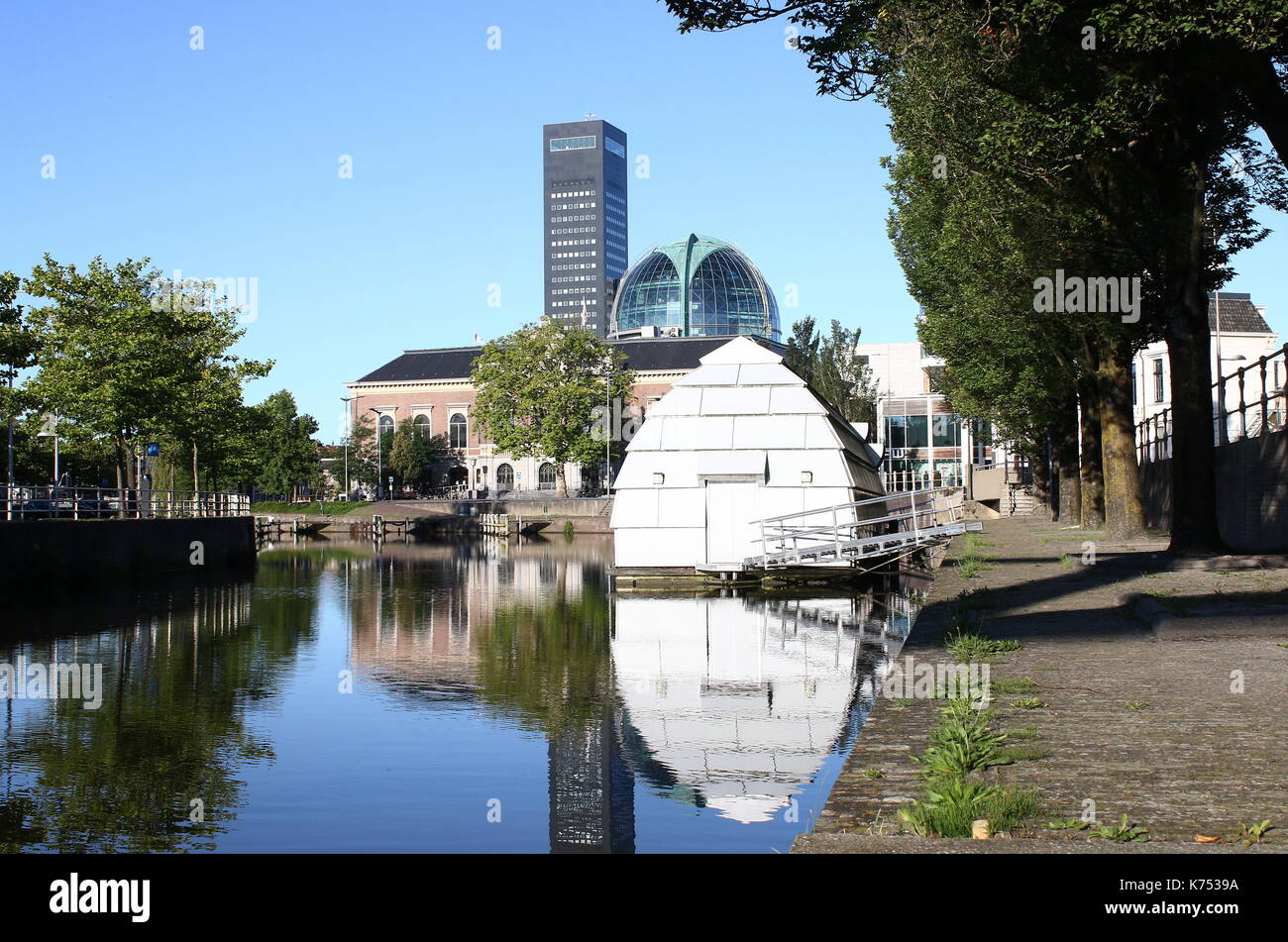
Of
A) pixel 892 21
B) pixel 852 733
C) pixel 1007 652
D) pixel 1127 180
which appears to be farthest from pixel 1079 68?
pixel 852 733

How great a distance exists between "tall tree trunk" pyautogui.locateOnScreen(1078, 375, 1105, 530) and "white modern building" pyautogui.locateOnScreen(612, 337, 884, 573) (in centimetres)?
1230

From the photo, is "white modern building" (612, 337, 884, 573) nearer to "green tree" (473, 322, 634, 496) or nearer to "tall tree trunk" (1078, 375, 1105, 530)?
"tall tree trunk" (1078, 375, 1105, 530)

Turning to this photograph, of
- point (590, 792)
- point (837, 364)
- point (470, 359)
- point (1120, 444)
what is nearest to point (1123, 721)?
point (590, 792)

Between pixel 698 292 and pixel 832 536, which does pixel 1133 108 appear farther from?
pixel 698 292

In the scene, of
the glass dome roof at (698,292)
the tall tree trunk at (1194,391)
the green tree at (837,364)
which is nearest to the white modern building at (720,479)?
the tall tree trunk at (1194,391)

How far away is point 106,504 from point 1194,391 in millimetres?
35056

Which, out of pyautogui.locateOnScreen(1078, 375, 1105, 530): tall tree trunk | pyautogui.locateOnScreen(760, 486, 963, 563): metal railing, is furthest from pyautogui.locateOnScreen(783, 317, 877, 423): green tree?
pyautogui.locateOnScreen(760, 486, 963, 563): metal railing

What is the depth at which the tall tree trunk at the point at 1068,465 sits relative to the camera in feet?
147

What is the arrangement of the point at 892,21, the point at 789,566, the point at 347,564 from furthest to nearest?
1. the point at 347,564
2. the point at 789,566
3. the point at 892,21

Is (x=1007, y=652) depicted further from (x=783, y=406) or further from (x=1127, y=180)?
(x=783, y=406)

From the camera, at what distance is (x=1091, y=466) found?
40781mm

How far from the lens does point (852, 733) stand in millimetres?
11367

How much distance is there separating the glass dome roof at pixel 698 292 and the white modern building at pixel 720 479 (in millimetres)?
136940
